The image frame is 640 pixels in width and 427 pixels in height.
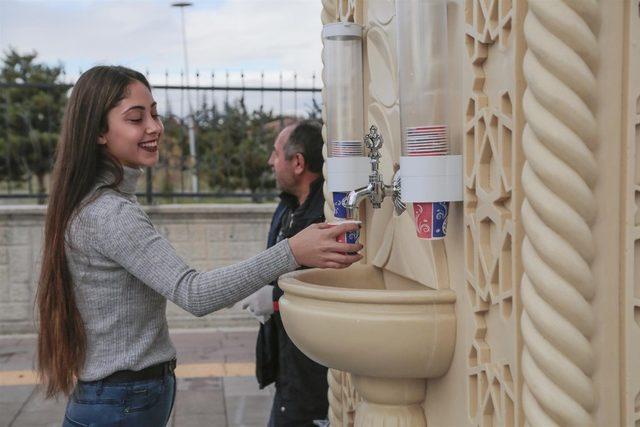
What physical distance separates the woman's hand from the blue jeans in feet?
2.16

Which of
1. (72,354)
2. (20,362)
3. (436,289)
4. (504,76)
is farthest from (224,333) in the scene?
(504,76)

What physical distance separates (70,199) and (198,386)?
140 inches

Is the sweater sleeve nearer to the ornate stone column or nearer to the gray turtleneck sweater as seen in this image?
the gray turtleneck sweater

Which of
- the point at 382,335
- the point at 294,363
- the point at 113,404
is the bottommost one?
the point at 294,363

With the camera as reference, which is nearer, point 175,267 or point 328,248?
point 328,248

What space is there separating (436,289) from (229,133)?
19.9 ft

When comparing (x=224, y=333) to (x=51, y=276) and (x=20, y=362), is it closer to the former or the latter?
(x=20, y=362)

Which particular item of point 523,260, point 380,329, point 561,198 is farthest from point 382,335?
point 561,198

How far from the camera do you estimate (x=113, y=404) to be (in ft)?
7.41

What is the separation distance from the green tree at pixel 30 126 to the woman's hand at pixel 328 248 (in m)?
5.91

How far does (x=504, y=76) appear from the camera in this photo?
4.84 ft

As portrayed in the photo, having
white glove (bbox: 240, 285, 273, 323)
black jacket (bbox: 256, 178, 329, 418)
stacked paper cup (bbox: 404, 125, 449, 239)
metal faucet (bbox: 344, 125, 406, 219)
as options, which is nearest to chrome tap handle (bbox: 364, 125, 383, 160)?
metal faucet (bbox: 344, 125, 406, 219)

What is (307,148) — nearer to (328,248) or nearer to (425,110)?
(328,248)

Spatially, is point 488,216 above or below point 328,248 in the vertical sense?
above
